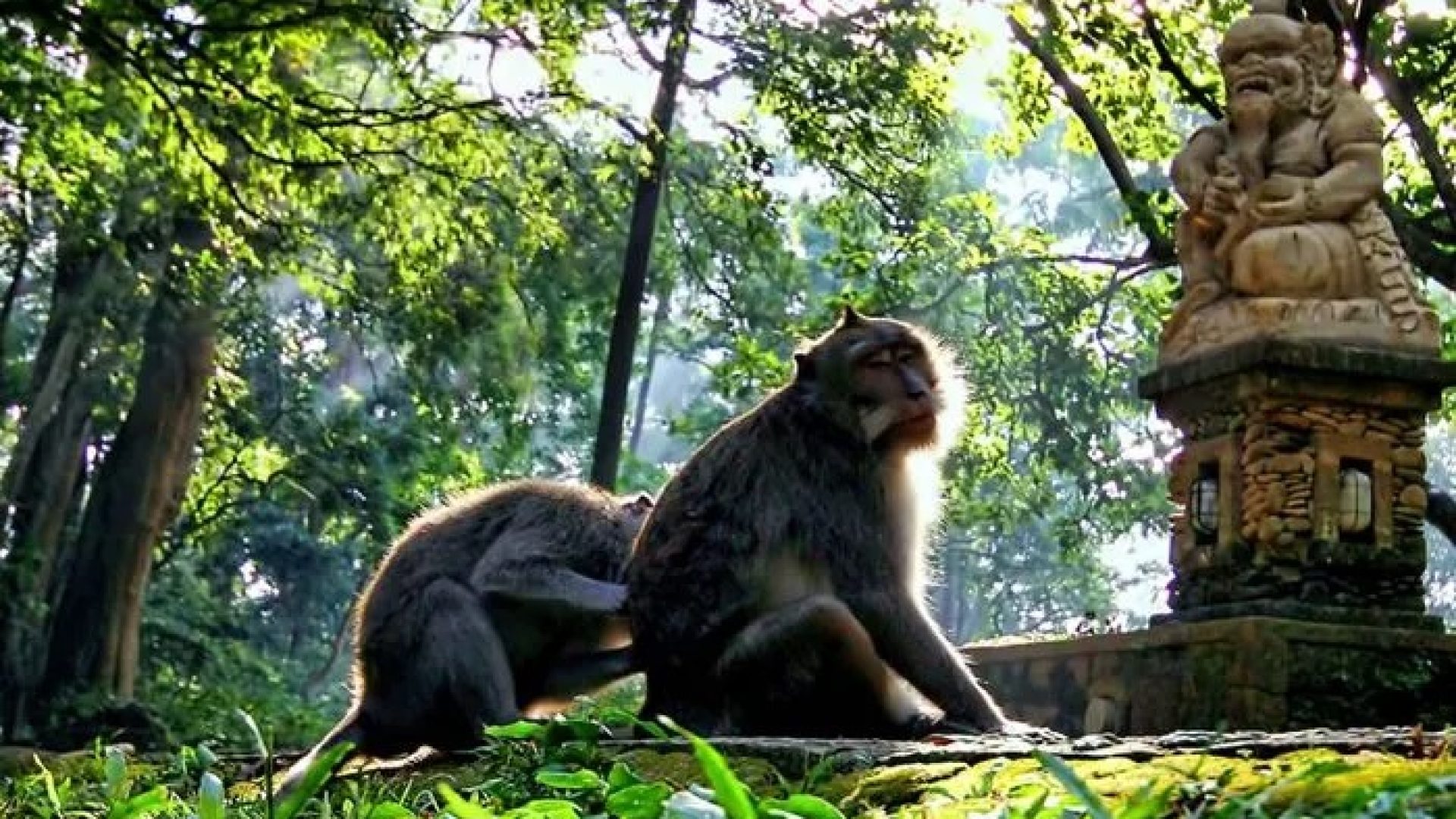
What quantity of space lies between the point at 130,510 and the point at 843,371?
1456cm

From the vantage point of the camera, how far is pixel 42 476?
19938 millimetres

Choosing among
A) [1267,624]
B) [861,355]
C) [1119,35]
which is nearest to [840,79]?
[1119,35]

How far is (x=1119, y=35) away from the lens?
15.5 metres

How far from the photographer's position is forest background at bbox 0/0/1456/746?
47.0 ft

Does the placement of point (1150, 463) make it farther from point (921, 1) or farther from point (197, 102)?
point (197, 102)

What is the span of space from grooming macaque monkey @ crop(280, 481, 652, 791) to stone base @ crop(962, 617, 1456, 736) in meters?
2.99

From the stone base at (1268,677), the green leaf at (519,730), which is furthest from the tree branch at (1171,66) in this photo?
the green leaf at (519,730)

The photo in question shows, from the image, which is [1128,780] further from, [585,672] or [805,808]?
[585,672]

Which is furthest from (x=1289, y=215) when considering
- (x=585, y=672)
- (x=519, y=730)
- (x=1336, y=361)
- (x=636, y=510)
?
(x=519, y=730)

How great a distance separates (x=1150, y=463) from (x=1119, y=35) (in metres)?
14.2

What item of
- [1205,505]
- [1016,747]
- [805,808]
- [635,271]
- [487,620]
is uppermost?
[635,271]

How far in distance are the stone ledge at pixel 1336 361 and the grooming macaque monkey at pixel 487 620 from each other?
13.2ft

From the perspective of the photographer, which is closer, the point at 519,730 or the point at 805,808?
the point at 805,808

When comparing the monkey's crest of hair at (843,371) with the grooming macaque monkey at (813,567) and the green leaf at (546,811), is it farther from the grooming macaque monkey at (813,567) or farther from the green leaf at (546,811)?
the green leaf at (546,811)
